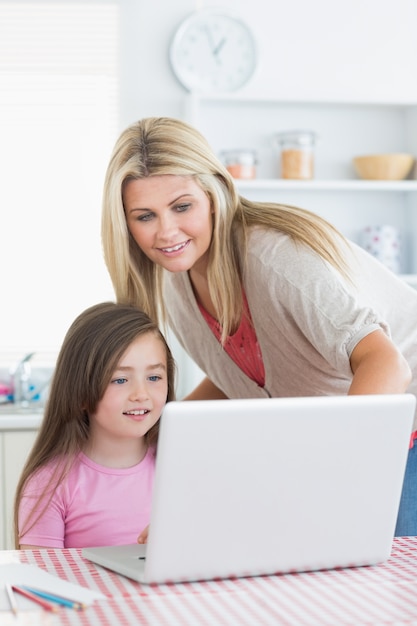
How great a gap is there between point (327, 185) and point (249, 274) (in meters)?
1.95

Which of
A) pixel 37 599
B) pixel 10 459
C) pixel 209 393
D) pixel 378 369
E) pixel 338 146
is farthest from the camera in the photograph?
pixel 338 146

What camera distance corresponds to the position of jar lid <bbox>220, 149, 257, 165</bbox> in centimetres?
351

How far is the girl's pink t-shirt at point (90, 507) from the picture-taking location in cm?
170

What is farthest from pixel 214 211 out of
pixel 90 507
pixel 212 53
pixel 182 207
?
pixel 212 53

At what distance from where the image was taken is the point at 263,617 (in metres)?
1.04

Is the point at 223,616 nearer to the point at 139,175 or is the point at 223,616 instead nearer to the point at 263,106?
the point at 139,175

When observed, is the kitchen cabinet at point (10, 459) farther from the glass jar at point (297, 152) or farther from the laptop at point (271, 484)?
the laptop at point (271, 484)

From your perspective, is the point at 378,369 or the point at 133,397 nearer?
the point at 378,369

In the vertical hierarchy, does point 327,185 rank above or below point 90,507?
above

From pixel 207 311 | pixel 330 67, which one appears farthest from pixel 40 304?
pixel 207 311

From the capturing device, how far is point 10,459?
3.11 metres

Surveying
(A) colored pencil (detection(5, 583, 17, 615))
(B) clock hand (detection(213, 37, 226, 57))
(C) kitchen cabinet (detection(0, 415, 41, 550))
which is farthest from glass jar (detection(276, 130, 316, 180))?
(A) colored pencil (detection(5, 583, 17, 615))

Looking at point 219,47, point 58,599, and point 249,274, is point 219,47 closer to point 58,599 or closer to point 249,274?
point 249,274

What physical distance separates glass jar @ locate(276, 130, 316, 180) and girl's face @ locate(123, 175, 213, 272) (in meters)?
1.87
